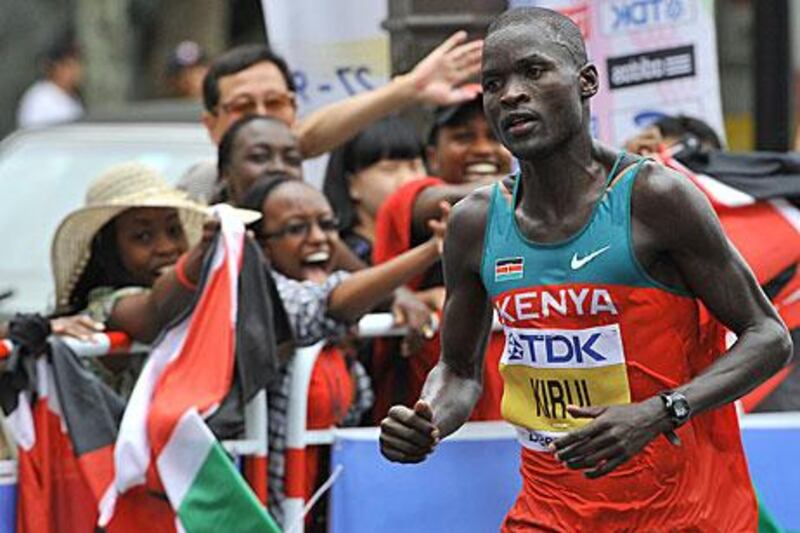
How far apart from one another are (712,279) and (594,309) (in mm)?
288

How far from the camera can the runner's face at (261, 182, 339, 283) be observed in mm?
7770

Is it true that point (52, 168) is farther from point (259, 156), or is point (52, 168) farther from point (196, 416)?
point (196, 416)

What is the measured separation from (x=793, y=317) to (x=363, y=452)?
56.9 inches

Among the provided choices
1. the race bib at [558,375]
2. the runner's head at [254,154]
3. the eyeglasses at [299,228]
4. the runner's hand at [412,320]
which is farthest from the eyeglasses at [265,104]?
the race bib at [558,375]

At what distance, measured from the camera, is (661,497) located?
5957 millimetres

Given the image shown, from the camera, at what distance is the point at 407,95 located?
27.0ft

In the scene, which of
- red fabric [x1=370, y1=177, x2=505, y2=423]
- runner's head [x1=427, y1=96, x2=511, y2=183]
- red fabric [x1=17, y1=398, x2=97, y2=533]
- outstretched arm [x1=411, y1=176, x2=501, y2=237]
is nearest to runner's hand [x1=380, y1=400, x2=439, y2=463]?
red fabric [x1=17, y1=398, x2=97, y2=533]

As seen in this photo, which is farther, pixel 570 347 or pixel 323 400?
pixel 323 400

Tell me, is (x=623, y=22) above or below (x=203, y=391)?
above

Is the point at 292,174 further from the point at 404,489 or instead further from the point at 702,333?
the point at 702,333

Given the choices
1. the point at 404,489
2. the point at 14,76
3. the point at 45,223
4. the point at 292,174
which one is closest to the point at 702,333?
the point at 404,489

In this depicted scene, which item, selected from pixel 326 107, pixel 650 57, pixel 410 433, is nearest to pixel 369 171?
pixel 326 107

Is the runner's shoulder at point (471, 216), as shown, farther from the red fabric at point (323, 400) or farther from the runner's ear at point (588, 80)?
the red fabric at point (323, 400)

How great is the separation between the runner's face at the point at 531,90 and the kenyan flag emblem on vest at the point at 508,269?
0.93 feet
